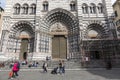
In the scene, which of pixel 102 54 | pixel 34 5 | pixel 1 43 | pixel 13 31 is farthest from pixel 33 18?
pixel 102 54

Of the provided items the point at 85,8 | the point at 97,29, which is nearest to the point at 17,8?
the point at 85,8

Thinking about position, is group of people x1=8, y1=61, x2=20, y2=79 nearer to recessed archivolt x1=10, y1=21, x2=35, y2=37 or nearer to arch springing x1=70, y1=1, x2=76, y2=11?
recessed archivolt x1=10, y1=21, x2=35, y2=37

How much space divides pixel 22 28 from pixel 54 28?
5.70m

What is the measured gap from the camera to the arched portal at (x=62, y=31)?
60.8ft

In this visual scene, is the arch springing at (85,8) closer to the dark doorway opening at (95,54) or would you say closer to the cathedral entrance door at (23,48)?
the dark doorway opening at (95,54)

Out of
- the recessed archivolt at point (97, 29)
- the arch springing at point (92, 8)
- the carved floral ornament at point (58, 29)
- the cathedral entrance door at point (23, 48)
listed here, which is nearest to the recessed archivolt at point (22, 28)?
the cathedral entrance door at point (23, 48)

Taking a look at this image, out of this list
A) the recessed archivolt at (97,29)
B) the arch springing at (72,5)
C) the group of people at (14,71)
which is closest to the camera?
the group of people at (14,71)

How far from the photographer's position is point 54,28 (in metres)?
19.7

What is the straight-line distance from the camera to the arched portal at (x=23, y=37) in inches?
725

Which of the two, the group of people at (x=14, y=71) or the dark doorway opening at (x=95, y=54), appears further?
the dark doorway opening at (x=95, y=54)

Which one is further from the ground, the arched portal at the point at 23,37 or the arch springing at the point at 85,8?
the arch springing at the point at 85,8

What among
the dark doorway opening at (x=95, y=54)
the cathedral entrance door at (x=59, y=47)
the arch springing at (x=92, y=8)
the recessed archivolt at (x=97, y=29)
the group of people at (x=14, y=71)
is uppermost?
the arch springing at (x=92, y=8)

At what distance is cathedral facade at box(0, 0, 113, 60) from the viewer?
17469 millimetres

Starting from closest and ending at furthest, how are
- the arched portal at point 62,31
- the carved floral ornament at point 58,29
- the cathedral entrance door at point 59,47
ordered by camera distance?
the arched portal at point 62,31 < the cathedral entrance door at point 59,47 < the carved floral ornament at point 58,29
